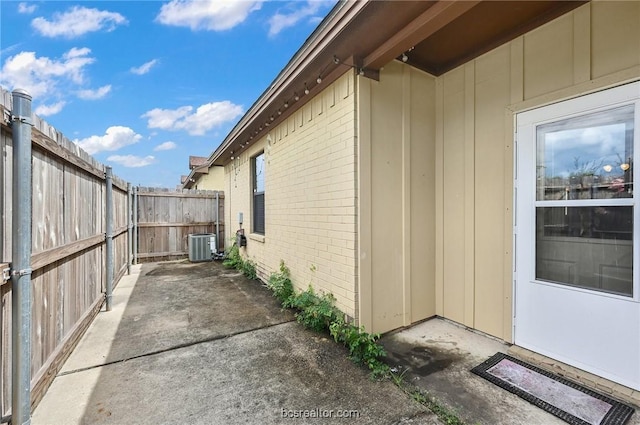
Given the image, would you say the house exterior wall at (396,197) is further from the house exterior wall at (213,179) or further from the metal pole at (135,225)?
the house exterior wall at (213,179)

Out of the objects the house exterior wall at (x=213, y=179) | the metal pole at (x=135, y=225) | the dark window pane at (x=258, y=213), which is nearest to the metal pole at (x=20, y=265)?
the dark window pane at (x=258, y=213)

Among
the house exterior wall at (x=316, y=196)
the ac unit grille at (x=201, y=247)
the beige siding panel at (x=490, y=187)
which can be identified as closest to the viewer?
the beige siding panel at (x=490, y=187)

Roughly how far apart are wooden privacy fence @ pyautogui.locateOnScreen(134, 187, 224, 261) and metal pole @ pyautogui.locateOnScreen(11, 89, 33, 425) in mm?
6485

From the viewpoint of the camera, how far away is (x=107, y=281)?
3.97 m

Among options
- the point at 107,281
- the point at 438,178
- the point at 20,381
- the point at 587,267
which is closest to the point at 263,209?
the point at 107,281

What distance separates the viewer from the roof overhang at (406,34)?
2.12m

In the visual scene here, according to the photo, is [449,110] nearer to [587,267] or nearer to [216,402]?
[587,267]

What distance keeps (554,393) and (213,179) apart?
438 inches

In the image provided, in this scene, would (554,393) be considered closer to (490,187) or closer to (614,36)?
(490,187)

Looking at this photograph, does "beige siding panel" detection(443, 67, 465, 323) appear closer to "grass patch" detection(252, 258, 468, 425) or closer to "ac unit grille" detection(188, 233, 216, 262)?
"grass patch" detection(252, 258, 468, 425)

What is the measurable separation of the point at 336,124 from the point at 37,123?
249cm

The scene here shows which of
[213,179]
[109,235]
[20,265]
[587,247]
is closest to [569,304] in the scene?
[587,247]

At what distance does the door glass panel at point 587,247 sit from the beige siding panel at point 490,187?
0.36m

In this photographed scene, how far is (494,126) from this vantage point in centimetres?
283
